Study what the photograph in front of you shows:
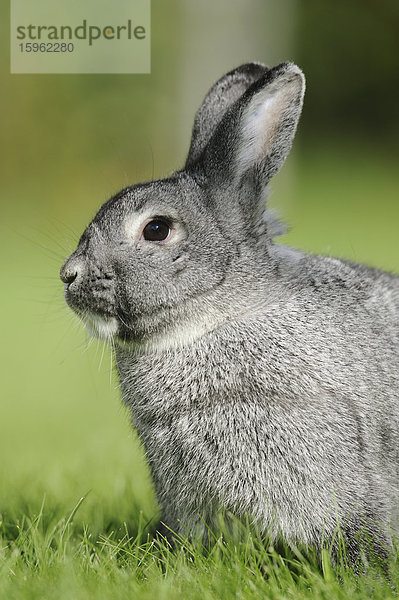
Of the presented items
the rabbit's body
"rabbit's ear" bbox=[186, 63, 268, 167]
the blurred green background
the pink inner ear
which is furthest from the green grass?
"rabbit's ear" bbox=[186, 63, 268, 167]

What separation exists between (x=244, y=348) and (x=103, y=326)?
1.97 ft

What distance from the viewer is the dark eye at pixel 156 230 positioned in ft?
12.4

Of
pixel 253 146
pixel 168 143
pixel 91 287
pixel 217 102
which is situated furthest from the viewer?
pixel 168 143

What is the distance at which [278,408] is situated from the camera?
3.60 meters

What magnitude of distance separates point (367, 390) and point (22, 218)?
38.9 feet

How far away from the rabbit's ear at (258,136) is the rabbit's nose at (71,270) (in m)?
0.70

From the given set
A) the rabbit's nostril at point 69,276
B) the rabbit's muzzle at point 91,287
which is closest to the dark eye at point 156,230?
the rabbit's muzzle at point 91,287

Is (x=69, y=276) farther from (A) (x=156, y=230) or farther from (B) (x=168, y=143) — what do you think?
(B) (x=168, y=143)

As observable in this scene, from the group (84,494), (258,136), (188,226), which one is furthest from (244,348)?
(84,494)

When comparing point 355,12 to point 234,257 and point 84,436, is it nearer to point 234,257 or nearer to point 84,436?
point 84,436

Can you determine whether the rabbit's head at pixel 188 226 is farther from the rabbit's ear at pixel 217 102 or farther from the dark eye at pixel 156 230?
the rabbit's ear at pixel 217 102

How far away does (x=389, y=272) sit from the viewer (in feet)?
15.5

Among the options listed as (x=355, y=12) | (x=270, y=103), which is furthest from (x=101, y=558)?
(x=355, y=12)

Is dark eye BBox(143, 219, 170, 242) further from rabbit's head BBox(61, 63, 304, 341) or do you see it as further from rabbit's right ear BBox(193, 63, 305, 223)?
rabbit's right ear BBox(193, 63, 305, 223)
